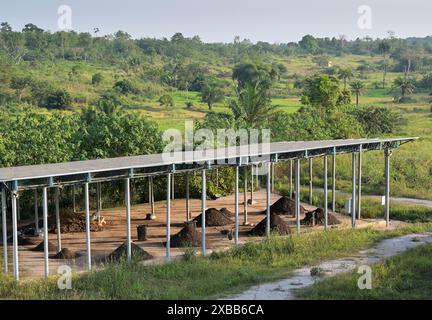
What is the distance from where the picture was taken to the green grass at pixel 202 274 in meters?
13.9

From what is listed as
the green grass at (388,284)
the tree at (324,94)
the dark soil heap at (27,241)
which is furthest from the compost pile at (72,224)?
the tree at (324,94)

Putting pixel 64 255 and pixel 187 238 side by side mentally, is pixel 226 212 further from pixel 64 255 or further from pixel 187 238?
pixel 64 255

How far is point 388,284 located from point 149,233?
9.77 metres

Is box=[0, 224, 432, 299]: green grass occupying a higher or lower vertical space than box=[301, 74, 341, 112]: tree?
lower

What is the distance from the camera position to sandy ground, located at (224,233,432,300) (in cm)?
1400

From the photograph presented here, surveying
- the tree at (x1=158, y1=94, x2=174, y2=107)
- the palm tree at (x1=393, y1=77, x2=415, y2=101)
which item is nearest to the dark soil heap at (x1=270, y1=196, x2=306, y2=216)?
the tree at (x1=158, y1=94, x2=174, y2=107)

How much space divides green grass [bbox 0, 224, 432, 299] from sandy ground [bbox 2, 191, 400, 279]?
5.95ft

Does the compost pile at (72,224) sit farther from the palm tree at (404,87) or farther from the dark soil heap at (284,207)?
the palm tree at (404,87)

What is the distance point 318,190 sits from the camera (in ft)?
104

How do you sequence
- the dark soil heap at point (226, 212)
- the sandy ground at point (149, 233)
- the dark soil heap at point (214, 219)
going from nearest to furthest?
the sandy ground at point (149, 233) < the dark soil heap at point (214, 219) < the dark soil heap at point (226, 212)

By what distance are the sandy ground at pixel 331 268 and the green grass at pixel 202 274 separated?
358 millimetres

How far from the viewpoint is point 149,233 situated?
2227cm

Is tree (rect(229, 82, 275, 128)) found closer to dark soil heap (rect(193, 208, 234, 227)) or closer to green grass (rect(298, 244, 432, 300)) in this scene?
dark soil heap (rect(193, 208, 234, 227))

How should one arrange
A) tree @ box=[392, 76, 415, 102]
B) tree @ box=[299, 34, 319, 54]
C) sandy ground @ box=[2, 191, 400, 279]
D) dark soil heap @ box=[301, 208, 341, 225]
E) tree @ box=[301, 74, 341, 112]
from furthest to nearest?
tree @ box=[299, 34, 319, 54], tree @ box=[392, 76, 415, 102], tree @ box=[301, 74, 341, 112], dark soil heap @ box=[301, 208, 341, 225], sandy ground @ box=[2, 191, 400, 279]
